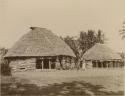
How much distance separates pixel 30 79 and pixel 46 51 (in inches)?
10.3

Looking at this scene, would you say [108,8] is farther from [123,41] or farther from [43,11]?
[43,11]

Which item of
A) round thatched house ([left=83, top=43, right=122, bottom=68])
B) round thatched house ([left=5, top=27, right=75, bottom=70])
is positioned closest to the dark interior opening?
round thatched house ([left=5, top=27, right=75, bottom=70])

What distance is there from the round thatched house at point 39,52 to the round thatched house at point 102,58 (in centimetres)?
10

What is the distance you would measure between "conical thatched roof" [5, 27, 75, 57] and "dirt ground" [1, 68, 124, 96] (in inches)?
5.3

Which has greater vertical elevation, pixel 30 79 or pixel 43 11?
pixel 43 11

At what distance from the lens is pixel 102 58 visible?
75.9 inches

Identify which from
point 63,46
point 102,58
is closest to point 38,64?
point 63,46

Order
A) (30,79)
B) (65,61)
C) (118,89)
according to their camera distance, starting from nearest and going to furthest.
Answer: (30,79) → (118,89) → (65,61)

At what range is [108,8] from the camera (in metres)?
1.89

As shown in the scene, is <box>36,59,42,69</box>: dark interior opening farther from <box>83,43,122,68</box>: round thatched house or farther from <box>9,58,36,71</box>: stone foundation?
<box>83,43,122,68</box>: round thatched house

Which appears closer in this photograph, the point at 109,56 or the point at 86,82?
the point at 86,82

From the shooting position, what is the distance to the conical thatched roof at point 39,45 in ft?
6.07

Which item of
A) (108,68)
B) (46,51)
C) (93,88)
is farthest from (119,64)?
(46,51)

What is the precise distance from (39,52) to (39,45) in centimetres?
4
